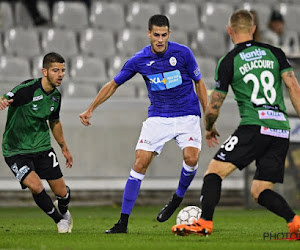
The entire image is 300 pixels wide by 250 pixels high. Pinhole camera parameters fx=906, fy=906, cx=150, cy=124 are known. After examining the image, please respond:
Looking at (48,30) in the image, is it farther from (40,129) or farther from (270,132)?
(270,132)

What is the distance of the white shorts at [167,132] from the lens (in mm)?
9617

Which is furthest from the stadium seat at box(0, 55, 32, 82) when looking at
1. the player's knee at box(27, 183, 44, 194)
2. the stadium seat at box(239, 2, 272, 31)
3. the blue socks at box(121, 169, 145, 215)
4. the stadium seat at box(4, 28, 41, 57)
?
the blue socks at box(121, 169, 145, 215)

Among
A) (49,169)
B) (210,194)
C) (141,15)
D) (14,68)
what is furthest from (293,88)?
(141,15)

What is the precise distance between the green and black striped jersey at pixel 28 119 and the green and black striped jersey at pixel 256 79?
2.60 meters

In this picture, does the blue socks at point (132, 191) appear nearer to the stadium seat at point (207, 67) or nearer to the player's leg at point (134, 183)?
the player's leg at point (134, 183)

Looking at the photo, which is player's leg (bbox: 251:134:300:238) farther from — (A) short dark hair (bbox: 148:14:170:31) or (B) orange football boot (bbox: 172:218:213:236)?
(A) short dark hair (bbox: 148:14:170:31)

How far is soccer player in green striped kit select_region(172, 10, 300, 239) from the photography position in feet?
25.9

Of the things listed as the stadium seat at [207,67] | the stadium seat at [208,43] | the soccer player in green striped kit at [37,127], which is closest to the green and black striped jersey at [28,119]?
the soccer player in green striped kit at [37,127]

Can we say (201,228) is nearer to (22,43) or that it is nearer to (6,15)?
(22,43)

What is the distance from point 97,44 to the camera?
17344mm

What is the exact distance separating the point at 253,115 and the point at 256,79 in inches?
12.6

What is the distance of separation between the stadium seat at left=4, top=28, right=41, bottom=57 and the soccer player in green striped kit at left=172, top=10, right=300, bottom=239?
9552mm

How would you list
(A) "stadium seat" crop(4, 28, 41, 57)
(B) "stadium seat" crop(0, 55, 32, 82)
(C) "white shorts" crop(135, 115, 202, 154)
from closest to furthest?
(C) "white shorts" crop(135, 115, 202, 154), (B) "stadium seat" crop(0, 55, 32, 82), (A) "stadium seat" crop(4, 28, 41, 57)

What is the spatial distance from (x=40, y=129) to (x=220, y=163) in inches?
107
